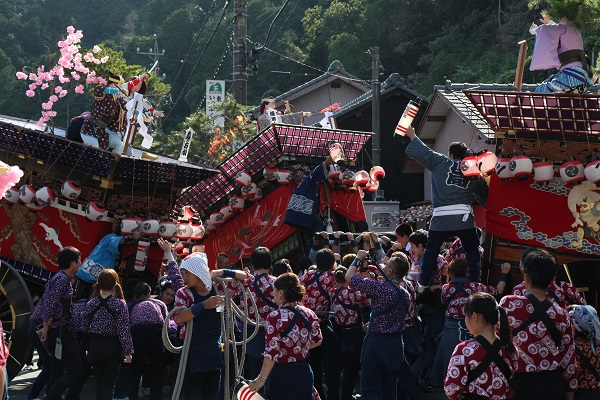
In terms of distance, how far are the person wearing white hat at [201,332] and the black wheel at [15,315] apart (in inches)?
137

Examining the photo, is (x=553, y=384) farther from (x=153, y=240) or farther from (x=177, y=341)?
(x=153, y=240)

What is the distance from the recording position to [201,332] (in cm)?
786

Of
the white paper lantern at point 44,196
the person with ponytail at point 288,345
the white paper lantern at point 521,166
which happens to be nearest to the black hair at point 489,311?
the person with ponytail at point 288,345

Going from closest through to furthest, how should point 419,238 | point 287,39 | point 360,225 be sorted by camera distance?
point 419,238 < point 360,225 < point 287,39

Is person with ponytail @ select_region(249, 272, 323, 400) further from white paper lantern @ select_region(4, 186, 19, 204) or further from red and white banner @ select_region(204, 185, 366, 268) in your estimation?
white paper lantern @ select_region(4, 186, 19, 204)

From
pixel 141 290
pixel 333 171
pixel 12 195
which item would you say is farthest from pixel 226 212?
pixel 141 290

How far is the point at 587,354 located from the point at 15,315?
22.9ft

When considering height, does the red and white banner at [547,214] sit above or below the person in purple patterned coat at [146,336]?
above

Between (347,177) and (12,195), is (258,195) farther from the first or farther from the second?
(12,195)

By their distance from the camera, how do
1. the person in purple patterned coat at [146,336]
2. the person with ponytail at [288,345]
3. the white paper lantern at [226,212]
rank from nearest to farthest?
the person with ponytail at [288,345] < the person in purple patterned coat at [146,336] < the white paper lantern at [226,212]

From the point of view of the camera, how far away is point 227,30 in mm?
48406

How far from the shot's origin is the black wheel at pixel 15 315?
1066 centimetres

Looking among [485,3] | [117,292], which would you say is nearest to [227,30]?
[485,3]

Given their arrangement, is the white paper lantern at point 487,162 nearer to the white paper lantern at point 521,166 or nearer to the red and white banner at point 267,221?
the white paper lantern at point 521,166
